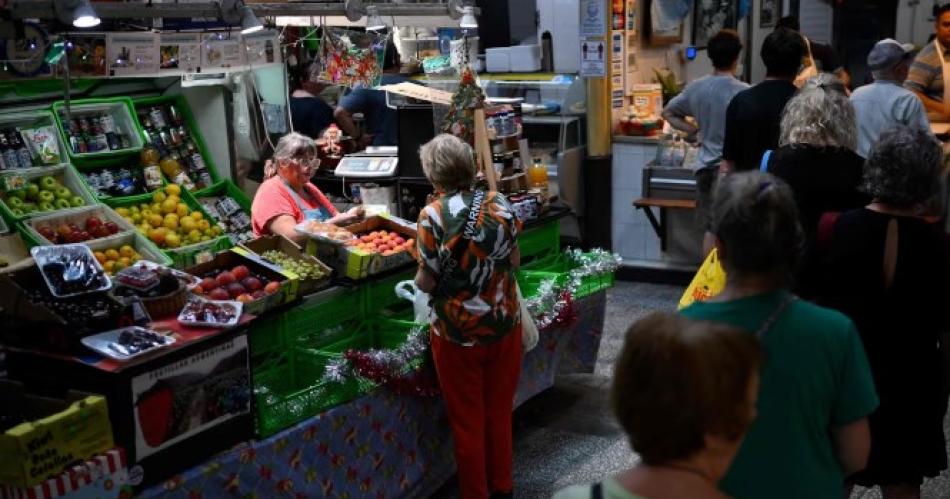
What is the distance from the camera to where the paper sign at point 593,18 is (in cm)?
776

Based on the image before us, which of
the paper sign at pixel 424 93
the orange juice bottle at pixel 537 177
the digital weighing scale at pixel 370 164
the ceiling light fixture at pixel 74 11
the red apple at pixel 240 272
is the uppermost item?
the ceiling light fixture at pixel 74 11

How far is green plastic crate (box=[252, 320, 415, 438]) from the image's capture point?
3.92 metres

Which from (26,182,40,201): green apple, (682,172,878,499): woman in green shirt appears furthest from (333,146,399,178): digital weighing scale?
(682,172,878,499): woman in green shirt

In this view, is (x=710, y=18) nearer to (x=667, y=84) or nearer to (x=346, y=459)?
(x=667, y=84)

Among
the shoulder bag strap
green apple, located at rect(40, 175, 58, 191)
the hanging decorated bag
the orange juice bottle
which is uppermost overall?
the hanging decorated bag

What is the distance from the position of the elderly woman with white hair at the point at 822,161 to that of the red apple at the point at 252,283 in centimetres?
203

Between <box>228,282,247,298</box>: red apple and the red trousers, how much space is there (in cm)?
79

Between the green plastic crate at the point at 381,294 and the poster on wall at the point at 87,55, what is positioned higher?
the poster on wall at the point at 87,55

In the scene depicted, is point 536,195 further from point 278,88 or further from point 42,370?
point 42,370

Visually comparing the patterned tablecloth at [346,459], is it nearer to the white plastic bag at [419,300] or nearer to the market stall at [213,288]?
the market stall at [213,288]

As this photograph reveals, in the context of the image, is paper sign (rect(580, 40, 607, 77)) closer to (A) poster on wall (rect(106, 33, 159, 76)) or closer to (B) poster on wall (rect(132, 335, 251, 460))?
(A) poster on wall (rect(106, 33, 159, 76))

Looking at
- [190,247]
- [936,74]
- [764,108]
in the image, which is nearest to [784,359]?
[764,108]

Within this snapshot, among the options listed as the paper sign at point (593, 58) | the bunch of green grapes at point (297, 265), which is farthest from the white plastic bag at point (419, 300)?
the paper sign at point (593, 58)

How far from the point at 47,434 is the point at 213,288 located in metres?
1.12
